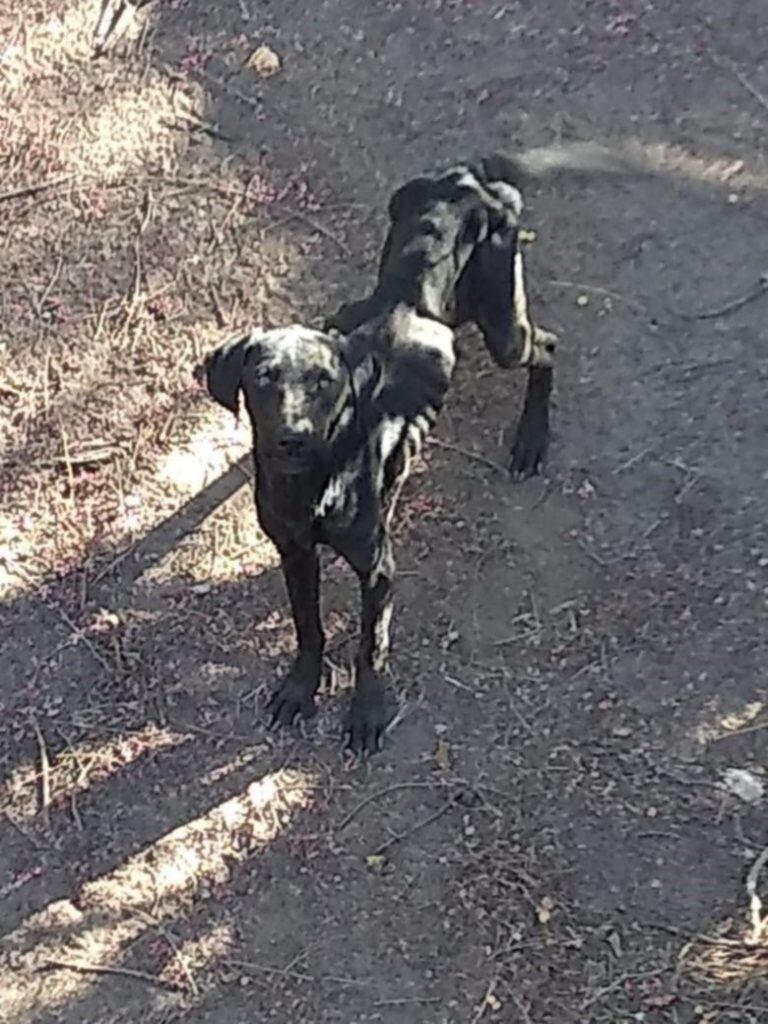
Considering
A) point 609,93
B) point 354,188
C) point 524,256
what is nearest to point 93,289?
point 354,188

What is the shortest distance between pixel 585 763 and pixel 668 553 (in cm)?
75

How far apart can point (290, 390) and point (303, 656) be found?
3.44 ft

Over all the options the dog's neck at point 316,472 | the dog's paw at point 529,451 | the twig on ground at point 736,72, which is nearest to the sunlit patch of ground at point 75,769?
the dog's neck at point 316,472

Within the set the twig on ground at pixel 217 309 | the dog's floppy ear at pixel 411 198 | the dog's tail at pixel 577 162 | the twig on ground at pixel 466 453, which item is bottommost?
the twig on ground at pixel 466 453

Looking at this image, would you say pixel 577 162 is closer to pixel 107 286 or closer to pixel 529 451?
pixel 529 451

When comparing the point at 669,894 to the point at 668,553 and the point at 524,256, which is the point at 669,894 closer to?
the point at 668,553

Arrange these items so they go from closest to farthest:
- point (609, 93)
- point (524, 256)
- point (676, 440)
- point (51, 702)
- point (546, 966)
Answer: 1. point (546, 966)
2. point (51, 702)
3. point (676, 440)
4. point (524, 256)
5. point (609, 93)

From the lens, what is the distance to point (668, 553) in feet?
17.0

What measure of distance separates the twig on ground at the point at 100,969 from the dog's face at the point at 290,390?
50.3 inches

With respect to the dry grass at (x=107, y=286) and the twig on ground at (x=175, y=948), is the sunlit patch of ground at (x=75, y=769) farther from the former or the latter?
the dry grass at (x=107, y=286)

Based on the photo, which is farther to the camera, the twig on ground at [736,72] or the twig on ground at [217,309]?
the twig on ground at [736,72]

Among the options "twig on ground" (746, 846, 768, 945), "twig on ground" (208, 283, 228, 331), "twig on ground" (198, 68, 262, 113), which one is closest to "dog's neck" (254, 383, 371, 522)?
"twig on ground" (746, 846, 768, 945)

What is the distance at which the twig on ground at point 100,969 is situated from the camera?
173 inches

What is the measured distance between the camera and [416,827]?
462 centimetres
